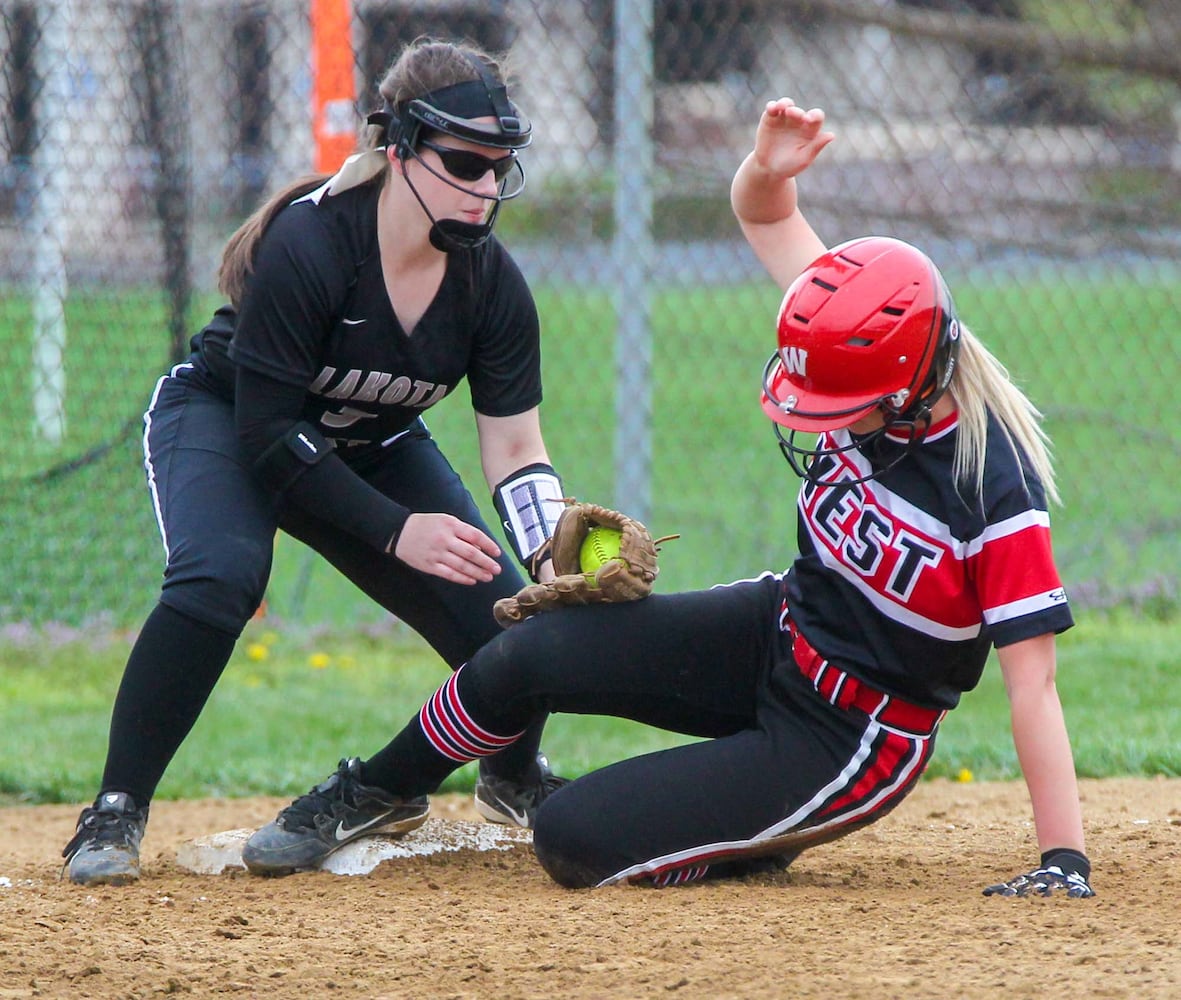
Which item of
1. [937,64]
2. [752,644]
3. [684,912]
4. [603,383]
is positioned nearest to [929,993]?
[684,912]

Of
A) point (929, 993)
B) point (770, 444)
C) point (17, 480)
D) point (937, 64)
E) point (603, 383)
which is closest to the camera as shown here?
point (929, 993)

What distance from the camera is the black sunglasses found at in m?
3.30

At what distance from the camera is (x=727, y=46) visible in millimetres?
6965

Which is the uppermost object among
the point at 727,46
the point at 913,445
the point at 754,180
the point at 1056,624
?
the point at 727,46

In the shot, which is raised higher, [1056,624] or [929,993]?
[1056,624]

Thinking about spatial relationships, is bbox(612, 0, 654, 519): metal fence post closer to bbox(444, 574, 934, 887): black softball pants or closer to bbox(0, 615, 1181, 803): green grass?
bbox(0, 615, 1181, 803): green grass

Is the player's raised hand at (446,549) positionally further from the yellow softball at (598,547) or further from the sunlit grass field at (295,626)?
the sunlit grass field at (295,626)

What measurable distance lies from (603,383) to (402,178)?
31.0 ft

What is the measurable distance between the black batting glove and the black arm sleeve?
1.46 meters

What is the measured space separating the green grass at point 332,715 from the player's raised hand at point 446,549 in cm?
163

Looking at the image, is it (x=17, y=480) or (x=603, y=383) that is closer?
(x=17, y=480)

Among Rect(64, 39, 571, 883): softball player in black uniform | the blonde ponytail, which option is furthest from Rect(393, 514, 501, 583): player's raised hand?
the blonde ponytail

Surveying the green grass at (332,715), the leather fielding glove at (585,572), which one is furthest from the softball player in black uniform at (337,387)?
the green grass at (332,715)

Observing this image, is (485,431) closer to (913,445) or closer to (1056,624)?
(913,445)
